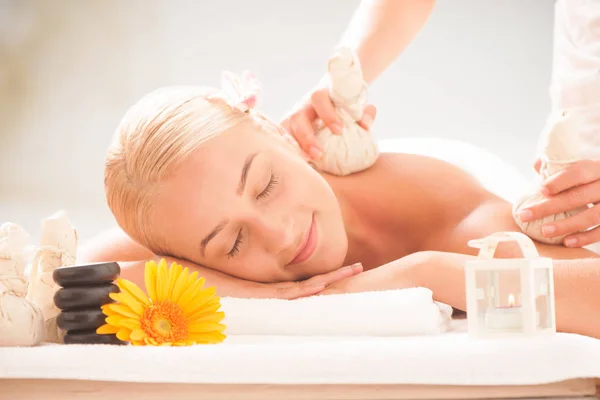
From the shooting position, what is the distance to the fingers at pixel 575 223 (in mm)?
1554

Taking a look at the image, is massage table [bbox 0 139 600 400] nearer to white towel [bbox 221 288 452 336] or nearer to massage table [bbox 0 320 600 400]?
massage table [bbox 0 320 600 400]

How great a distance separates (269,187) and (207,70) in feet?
6.21

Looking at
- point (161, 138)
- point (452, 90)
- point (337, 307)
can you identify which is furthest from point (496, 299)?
point (452, 90)

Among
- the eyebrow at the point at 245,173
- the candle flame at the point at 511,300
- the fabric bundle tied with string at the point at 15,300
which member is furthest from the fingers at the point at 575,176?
the fabric bundle tied with string at the point at 15,300

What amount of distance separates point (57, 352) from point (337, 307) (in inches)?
18.6

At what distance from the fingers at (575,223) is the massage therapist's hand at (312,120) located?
21.1 inches

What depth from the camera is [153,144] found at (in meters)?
1.52

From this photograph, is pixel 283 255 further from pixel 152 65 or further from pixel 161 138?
pixel 152 65

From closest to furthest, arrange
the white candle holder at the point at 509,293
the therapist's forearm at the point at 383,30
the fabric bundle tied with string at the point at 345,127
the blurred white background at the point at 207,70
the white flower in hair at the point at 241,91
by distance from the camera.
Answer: the white candle holder at the point at 509,293
the white flower in hair at the point at 241,91
the fabric bundle tied with string at the point at 345,127
the therapist's forearm at the point at 383,30
the blurred white background at the point at 207,70

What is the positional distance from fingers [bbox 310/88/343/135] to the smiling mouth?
0.39 m

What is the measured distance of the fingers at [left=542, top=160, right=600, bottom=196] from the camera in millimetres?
1536

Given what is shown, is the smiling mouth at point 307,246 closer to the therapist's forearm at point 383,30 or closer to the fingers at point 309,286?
the fingers at point 309,286

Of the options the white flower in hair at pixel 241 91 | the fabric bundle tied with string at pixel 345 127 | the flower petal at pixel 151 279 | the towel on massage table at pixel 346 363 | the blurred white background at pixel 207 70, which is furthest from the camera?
the blurred white background at pixel 207 70

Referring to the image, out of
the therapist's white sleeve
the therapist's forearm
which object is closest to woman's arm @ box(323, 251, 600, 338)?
the therapist's white sleeve
